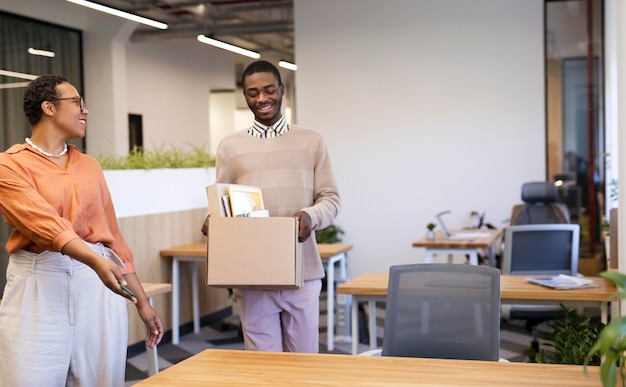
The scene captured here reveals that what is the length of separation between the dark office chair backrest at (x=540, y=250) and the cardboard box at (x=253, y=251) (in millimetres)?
2871

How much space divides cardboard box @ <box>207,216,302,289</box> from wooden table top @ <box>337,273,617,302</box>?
1.54 meters

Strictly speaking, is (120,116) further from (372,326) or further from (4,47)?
(372,326)

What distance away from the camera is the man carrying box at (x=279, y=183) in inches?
115

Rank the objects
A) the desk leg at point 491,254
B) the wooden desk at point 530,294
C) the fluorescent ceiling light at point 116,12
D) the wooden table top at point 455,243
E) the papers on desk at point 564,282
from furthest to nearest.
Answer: the fluorescent ceiling light at point 116,12
the desk leg at point 491,254
the wooden table top at point 455,243
the papers on desk at point 564,282
the wooden desk at point 530,294

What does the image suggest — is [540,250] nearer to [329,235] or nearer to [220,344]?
[220,344]

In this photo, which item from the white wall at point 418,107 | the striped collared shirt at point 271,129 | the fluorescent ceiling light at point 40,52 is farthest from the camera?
the fluorescent ceiling light at point 40,52

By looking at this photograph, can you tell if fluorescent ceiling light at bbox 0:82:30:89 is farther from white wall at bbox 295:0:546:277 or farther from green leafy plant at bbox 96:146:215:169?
white wall at bbox 295:0:546:277

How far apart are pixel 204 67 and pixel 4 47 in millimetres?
5644

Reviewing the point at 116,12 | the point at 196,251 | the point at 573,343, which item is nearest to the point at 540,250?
the point at 573,343

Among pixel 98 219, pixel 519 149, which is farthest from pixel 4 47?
pixel 98 219

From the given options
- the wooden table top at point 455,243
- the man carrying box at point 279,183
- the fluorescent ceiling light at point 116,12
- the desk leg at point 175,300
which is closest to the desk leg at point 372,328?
the man carrying box at point 279,183

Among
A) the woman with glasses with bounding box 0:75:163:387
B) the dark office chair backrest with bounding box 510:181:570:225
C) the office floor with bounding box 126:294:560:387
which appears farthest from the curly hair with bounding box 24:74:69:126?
the dark office chair backrest with bounding box 510:181:570:225

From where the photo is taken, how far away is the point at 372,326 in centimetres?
442

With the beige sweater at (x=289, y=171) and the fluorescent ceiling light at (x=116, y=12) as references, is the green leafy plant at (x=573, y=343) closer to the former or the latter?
the beige sweater at (x=289, y=171)
